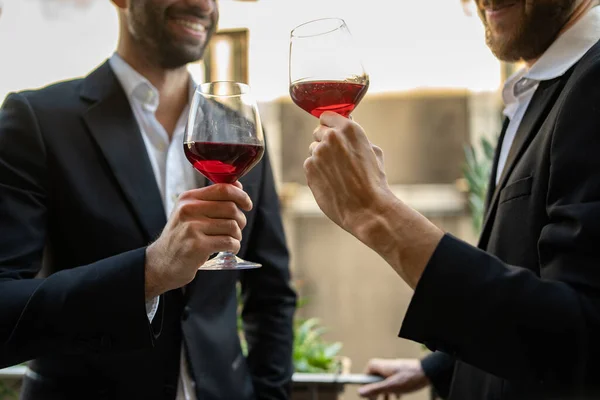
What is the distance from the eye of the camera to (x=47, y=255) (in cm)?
177

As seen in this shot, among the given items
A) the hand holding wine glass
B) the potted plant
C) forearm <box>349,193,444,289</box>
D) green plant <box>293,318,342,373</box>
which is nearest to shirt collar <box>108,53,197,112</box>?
the hand holding wine glass

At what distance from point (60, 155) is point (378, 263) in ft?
31.4

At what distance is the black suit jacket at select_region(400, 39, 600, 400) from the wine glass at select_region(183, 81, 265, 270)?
15.0 inches

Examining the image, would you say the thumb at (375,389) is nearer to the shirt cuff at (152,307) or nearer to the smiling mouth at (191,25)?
the shirt cuff at (152,307)

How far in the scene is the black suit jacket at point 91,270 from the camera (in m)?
1.46

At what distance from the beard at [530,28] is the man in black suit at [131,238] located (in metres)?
0.75

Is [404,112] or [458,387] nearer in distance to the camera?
[458,387]

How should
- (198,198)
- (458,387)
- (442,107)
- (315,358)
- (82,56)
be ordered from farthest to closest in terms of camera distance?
1. (442,107)
2. (82,56)
3. (315,358)
4. (458,387)
5. (198,198)

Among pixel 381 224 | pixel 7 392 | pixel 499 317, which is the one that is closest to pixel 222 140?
pixel 381 224

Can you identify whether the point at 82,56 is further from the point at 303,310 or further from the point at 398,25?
the point at 303,310

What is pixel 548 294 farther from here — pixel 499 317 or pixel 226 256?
pixel 226 256

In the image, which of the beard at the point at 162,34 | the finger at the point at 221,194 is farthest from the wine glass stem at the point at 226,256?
the beard at the point at 162,34

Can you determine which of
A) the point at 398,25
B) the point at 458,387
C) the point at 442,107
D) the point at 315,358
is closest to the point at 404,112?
the point at 442,107

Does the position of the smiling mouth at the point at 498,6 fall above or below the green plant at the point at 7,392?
above
